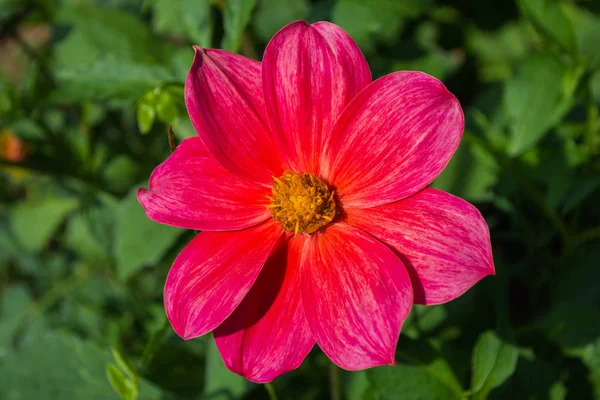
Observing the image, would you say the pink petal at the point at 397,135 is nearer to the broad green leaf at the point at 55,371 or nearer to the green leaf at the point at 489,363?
the green leaf at the point at 489,363

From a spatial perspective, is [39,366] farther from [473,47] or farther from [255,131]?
[473,47]

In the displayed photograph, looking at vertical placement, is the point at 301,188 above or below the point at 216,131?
below

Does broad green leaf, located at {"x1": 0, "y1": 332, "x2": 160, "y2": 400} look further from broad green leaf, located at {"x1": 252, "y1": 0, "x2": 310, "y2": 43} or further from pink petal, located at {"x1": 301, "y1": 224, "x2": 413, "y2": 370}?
broad green leaf, located at {"x1": 252, "y1": 0, "x2": 310, "y2": 43}

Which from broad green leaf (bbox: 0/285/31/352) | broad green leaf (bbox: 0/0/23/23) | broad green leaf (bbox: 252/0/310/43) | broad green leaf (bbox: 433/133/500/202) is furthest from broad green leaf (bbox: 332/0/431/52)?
broad green leaf (bbox: 0/285/31/352)

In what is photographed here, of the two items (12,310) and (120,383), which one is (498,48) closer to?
(120,383)

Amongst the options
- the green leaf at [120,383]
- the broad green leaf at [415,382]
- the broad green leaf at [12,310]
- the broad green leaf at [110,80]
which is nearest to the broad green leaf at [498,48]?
the broad green leaf at [110,80]

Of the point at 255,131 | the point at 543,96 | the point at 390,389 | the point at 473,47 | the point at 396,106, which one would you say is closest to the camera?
the point at 396,106

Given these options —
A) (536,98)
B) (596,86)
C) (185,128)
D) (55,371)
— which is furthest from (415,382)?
(596,86)

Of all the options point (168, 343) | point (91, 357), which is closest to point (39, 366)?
point (91, 357)
